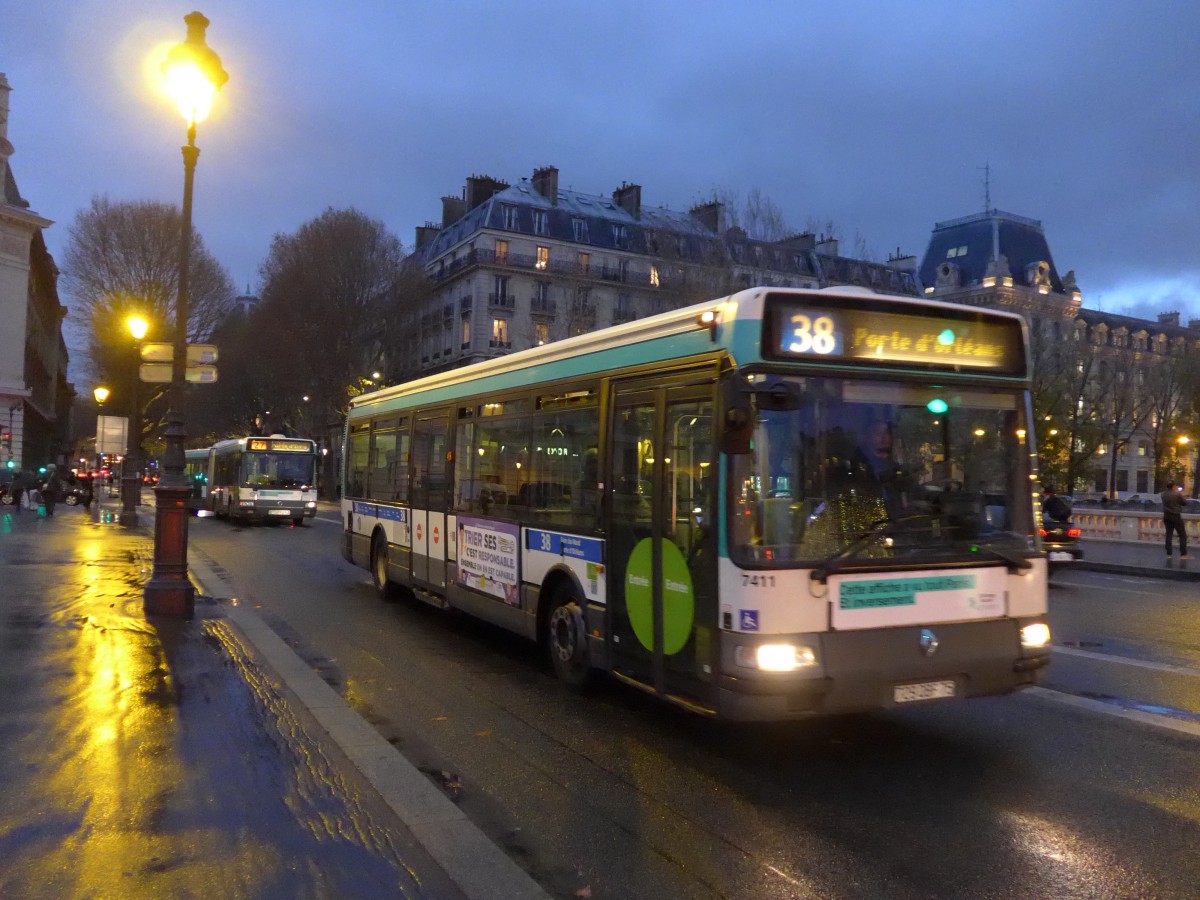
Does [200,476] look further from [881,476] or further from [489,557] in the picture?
[881,476]

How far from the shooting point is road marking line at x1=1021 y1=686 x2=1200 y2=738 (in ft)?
22.0

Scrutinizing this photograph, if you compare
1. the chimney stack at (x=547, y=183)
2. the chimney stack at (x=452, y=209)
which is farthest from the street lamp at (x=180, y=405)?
the chimney stack at (x=452, y=209)

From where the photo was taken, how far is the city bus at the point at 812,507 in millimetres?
5543

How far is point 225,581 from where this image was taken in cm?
1527

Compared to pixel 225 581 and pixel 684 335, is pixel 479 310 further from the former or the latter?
pixel 684 335

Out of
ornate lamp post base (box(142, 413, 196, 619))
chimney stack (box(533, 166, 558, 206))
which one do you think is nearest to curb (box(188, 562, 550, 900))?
ornate lamp post base (box(142, 413, 196, 619))

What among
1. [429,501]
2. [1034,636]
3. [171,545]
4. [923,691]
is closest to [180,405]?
[171,545]

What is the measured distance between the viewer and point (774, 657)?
5.46 meters

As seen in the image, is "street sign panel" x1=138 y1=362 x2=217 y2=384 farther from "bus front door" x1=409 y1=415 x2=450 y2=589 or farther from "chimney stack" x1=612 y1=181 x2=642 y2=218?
"chimney stack" x1=612 y1=181 x2=642 y2=218

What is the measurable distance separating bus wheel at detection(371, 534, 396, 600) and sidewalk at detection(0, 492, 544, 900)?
346 cm

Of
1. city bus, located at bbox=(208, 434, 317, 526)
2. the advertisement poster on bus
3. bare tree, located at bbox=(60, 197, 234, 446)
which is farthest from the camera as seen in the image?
bare tree, located at bbox=(60, 197, 234, 446)

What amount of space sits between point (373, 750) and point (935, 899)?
3265mm

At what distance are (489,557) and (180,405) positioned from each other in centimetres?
474

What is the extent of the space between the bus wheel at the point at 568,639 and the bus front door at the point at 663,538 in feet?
1.88
